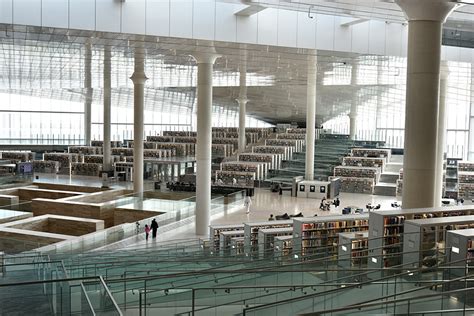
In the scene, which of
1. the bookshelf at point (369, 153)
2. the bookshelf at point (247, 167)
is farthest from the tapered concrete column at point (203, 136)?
the bookshelf at point (369, 153)

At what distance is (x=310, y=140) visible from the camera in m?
40.8

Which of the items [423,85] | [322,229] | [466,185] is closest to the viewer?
[423,85]

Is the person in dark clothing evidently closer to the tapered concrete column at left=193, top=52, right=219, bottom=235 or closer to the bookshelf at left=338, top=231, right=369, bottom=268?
→ the tapered concrete column at left=193, top=52, right=219, bottom=235

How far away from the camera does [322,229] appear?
15938mm

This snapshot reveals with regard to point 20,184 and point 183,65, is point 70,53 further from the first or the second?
point 20,184

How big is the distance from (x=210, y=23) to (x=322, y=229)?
8.01 m

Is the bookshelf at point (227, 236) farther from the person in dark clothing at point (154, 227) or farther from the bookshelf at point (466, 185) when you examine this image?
the bookshelf at point (466, 185)

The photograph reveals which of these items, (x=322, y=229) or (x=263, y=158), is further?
(x=263, y=158)

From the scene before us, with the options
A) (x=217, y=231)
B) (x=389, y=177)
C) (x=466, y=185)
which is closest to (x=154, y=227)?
(x=217, y=231)

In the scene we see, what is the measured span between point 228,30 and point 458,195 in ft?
85.1

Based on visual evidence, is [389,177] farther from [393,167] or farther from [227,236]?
[227,236]

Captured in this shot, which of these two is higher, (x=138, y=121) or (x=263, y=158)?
(x=138, y=121)

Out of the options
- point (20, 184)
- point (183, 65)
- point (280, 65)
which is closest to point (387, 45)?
point (280, 65)

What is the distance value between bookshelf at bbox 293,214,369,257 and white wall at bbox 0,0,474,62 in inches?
280
